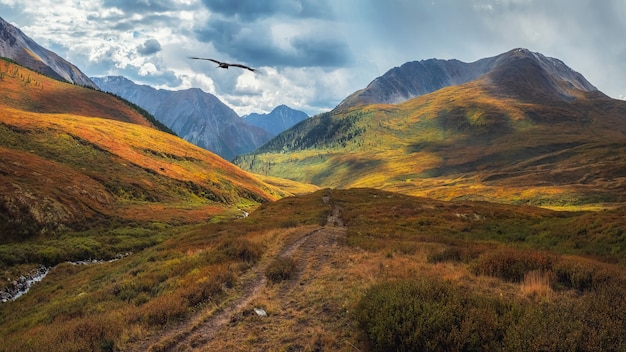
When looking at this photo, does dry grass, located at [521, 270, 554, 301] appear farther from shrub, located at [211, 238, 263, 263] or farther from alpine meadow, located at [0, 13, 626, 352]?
shrub, located at [211, 238, 263, 263]

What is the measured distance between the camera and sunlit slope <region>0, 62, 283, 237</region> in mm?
48281

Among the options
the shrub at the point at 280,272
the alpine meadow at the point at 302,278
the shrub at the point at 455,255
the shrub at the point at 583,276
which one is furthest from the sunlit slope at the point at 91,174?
the shrub at the point at 583,276

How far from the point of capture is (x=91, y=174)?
70938 mm

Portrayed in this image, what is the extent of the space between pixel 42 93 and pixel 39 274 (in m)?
151

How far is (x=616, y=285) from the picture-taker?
36.3ft

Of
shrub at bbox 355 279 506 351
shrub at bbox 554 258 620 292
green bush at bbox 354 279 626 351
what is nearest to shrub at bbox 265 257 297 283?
shrub at bbox 355 279 506 351

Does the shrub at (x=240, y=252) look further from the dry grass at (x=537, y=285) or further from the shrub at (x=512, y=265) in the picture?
the dry grass at (x=537, y=285)

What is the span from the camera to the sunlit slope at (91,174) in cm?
4828

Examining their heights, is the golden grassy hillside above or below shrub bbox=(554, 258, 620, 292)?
below

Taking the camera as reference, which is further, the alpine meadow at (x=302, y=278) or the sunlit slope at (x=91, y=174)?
the sunlit slope at (x=91, y=174)

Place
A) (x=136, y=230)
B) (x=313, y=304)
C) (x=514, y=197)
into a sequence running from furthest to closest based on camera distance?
(x=514, y=197), (x=136, y=230), (x=313, y=304)

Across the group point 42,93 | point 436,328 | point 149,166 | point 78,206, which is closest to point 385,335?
point 436,328

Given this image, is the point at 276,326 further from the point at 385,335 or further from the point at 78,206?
the point at 78,206

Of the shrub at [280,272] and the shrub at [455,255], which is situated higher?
the shrub at [455,255]
